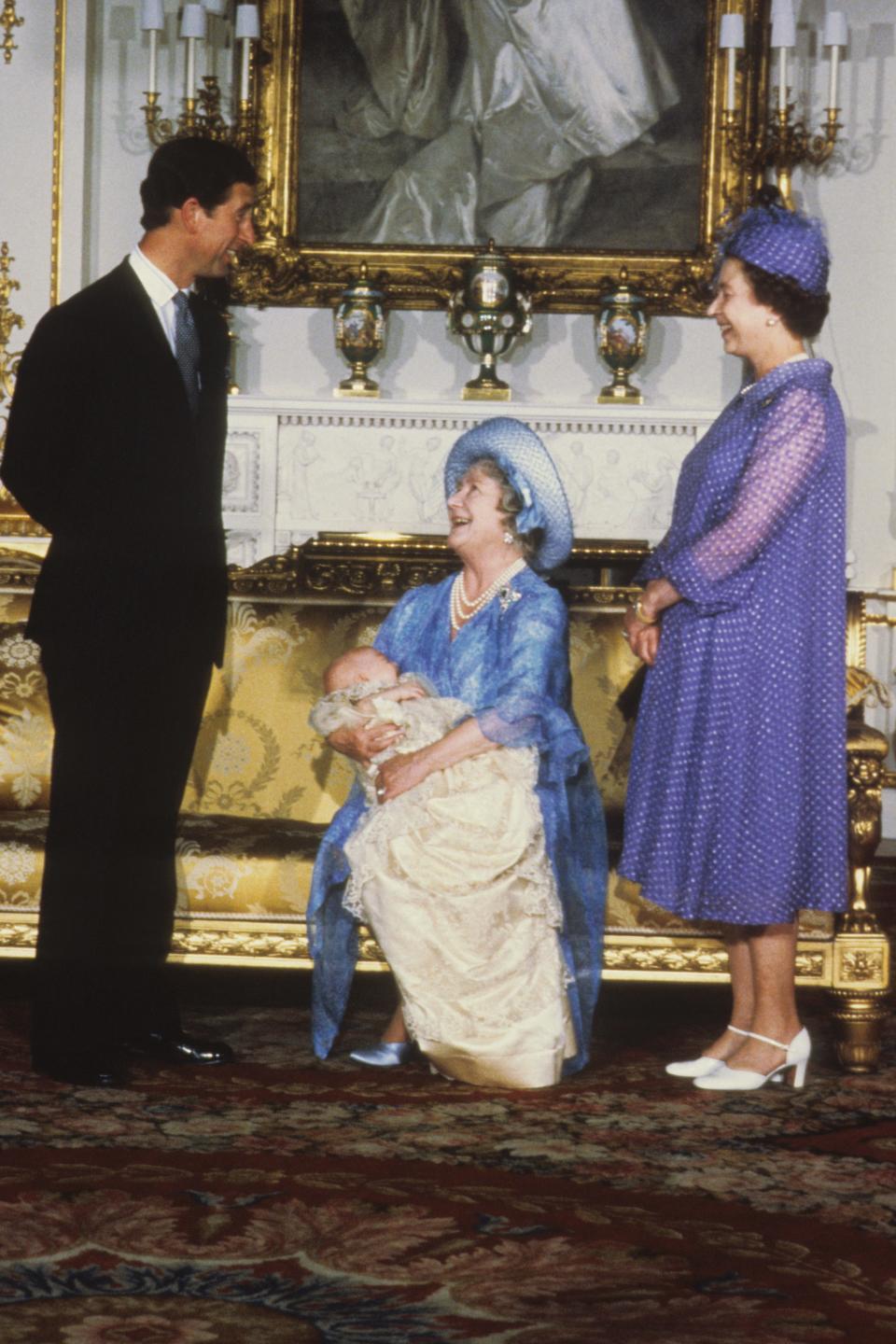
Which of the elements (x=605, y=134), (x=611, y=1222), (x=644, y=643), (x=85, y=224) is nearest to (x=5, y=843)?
(x=644, y=643)

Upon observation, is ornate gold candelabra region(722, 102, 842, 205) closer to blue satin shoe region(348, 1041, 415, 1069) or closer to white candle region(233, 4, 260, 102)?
white candle region(233, 4, 260, 102)

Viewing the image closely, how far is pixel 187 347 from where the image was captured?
3.62 meters

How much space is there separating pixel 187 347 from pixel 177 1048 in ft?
4.36

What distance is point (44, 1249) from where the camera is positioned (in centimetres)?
252

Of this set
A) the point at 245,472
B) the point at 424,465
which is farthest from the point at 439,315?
the point at 245,472

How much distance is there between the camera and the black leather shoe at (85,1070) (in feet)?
11.3

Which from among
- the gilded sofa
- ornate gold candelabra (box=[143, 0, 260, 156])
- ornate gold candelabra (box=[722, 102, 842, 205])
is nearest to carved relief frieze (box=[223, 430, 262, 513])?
ornate gold candelabra (box=[143, 0, 260, 156])

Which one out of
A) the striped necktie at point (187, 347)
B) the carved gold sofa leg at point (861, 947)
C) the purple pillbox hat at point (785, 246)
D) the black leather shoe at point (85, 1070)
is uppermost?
the purple pillbox hat at point (785, 246)

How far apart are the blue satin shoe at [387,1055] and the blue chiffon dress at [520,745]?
71mm

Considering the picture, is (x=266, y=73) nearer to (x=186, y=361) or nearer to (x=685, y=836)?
(x=186, y=361)

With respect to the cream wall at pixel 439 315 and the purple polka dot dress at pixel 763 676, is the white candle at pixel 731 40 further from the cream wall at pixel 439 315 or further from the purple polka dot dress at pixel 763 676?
the purple polka dot dress at pixel 763 676

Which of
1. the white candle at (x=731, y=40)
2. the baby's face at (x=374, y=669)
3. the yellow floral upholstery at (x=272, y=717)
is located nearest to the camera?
the baby's face at (x=374, y=669)

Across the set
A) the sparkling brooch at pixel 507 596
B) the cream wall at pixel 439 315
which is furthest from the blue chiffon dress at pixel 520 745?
the cream wall at pixel 439 315

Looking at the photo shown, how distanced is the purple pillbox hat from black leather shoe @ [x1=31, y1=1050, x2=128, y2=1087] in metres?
1.85
